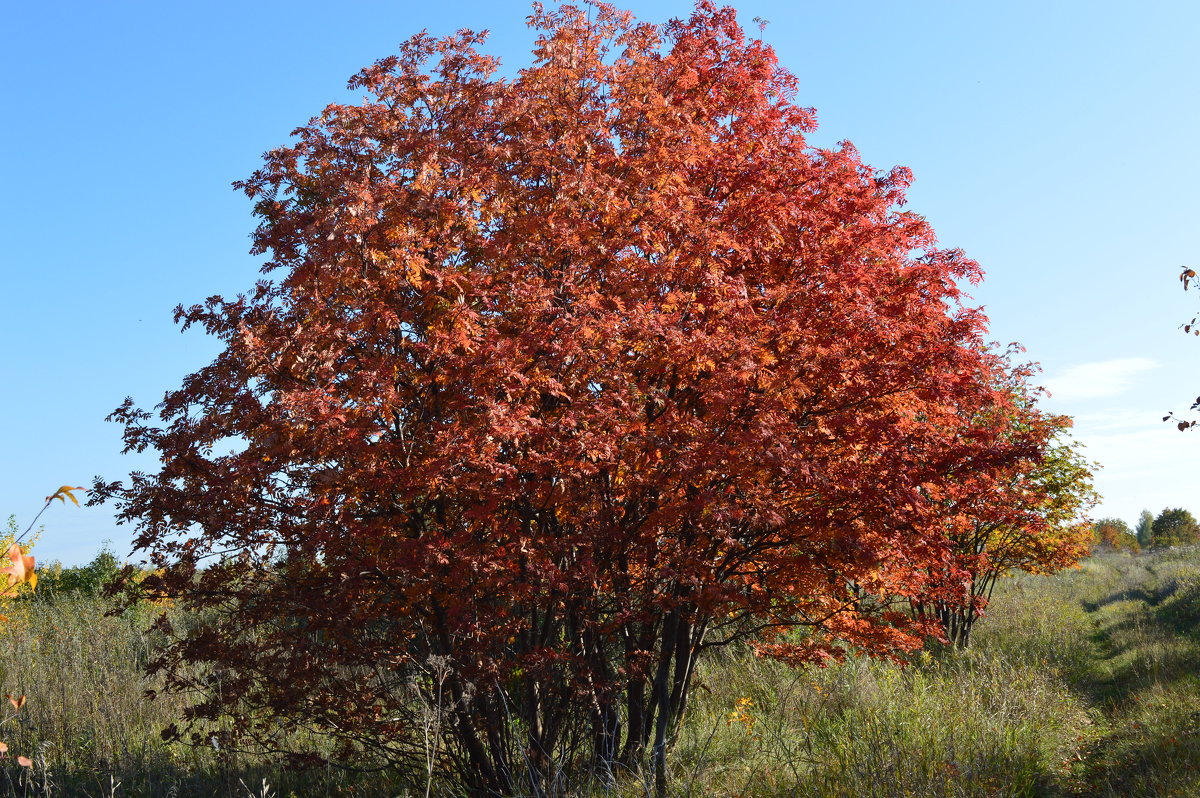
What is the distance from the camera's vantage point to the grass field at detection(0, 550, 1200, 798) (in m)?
6.97

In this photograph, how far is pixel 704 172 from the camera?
7.86 metres

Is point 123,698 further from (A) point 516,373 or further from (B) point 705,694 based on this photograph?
(A) point 516,373

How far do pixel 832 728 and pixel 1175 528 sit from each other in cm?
6506

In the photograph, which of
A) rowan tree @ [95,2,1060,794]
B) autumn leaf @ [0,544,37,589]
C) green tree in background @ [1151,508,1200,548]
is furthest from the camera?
green tree in background @ [1151,508,1200,548]

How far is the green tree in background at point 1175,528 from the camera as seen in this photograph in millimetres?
58500

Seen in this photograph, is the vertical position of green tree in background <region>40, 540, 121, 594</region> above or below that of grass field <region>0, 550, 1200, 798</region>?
above

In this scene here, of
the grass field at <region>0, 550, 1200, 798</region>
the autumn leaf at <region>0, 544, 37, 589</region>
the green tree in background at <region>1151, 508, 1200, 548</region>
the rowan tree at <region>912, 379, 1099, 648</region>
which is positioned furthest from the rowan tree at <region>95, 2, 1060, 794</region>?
the green tree in background at <region>1151, 508, 1200, 548</region>

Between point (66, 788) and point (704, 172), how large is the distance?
9608 mm

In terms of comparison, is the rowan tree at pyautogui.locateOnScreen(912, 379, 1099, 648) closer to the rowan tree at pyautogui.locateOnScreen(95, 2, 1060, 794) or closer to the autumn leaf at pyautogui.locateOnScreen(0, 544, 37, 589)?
the rowan tree at pyautogui.locateOnScreen(95, 2, 1060, 794)

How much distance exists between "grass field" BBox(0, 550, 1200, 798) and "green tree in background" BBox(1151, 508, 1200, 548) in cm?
5223

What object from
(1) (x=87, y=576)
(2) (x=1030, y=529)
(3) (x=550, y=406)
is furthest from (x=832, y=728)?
(1) (x=87, y=576)

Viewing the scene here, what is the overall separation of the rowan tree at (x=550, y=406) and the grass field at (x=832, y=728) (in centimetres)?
105

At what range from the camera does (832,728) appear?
28.8 feet

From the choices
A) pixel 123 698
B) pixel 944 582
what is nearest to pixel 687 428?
pixel 944 582
